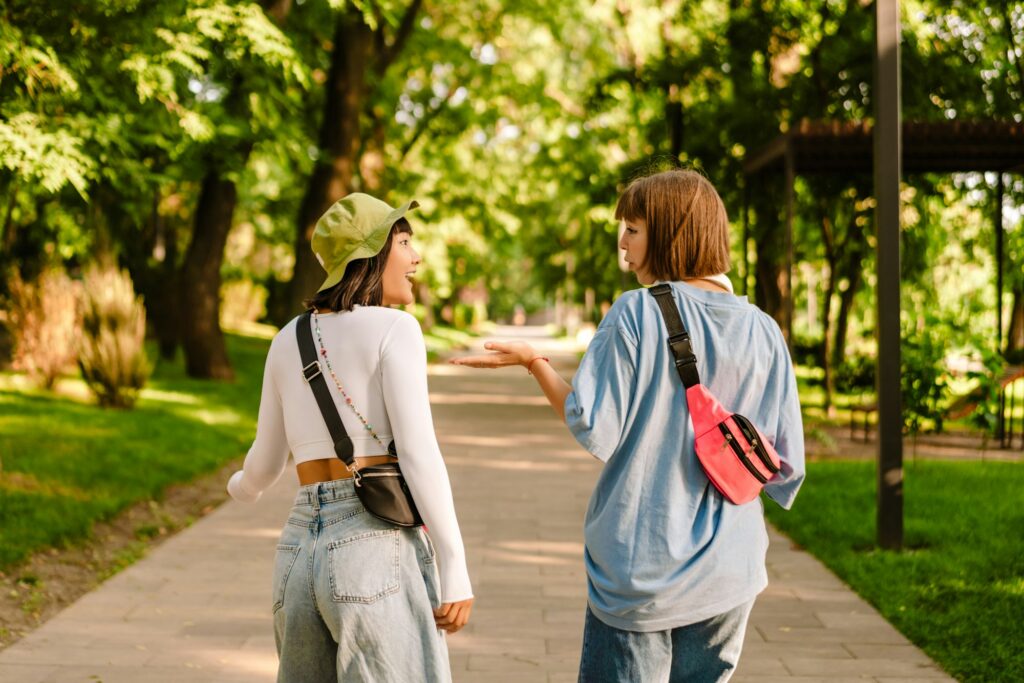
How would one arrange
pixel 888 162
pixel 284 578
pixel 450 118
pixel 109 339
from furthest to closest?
pixel 450 118
pixel 109 339
pixel 888 162
pixel 284 578

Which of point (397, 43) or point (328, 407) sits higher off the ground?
point (397, 43)

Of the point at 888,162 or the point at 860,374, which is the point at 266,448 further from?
the point at 860,374

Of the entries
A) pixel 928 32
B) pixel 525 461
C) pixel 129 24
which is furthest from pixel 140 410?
pixel 928 32

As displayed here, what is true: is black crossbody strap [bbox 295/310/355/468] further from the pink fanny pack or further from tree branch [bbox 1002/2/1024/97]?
tree branch [bbox 1002/2/1024/97]

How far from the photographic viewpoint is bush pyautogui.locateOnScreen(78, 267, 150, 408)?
45.5 feet

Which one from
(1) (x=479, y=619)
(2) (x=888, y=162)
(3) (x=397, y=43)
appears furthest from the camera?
(3) (x=397, y=43)

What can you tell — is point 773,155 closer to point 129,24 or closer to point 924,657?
point 129,24

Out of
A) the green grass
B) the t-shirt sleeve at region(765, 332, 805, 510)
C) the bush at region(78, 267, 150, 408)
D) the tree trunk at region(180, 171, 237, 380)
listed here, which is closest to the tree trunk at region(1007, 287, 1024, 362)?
the green grass

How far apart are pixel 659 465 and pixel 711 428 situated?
139 millimetres

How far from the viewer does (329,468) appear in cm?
265

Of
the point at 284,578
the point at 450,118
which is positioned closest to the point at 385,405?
the point at 284,578

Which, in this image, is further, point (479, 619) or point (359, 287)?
point (479, 619)

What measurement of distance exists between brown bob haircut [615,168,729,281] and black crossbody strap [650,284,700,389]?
0.13 m

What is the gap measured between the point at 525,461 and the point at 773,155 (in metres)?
4.29
